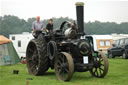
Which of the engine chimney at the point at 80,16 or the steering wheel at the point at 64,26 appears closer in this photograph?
the engine chimney at the point at 80,16

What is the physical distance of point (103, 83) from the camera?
8398 mm

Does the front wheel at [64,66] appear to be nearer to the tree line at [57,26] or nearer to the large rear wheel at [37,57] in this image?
the large rear wheel at [37,57]

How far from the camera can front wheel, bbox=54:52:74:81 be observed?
28.6ft

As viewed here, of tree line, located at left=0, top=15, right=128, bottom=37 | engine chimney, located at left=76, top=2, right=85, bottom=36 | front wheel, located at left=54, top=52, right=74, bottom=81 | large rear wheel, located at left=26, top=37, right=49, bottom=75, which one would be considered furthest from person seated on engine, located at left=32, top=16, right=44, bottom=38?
tree line, located at left=0, top=15, right=128, bottom=37

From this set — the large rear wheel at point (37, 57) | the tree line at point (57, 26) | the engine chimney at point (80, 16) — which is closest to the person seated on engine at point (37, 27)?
the large rear wheel at point (37, 57)

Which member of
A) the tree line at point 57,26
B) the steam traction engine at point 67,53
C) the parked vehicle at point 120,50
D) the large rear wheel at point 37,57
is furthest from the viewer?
the tree line at point 57,26

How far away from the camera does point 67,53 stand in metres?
9.13

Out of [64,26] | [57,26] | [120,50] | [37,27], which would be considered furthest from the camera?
[57,26]

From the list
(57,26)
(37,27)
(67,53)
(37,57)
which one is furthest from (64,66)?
(57,26)

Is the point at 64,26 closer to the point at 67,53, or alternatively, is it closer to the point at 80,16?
the point at 80,16

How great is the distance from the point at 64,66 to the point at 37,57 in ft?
6.62

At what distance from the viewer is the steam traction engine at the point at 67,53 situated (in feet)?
30.4

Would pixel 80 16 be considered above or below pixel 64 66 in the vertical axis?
above

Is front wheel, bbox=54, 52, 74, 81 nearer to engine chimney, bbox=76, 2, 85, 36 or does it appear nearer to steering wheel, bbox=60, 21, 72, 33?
engine chimney, bbox=76, 2, 85, 36
